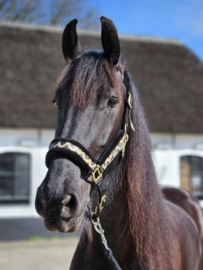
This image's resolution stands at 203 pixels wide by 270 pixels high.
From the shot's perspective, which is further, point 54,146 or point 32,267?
point 32,267

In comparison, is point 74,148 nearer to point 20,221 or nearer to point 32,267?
point 32,267

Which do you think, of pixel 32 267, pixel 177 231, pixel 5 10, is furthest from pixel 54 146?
pixel 5 10

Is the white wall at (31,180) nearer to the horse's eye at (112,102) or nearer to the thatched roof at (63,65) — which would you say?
the thatched roof at (63,65)

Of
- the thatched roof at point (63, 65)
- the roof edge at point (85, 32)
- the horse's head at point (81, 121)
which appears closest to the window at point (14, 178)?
the thatched roof at point (63, 65)

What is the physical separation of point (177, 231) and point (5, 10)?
49.8ft

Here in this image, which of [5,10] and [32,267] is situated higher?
[5,10]

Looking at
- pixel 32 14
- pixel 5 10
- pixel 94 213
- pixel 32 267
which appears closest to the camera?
pixel 94 213

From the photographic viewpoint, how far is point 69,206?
4.20 ft

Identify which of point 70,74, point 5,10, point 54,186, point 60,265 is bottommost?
point 60,265

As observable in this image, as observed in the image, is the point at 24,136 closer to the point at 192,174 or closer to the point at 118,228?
the point at 192,174

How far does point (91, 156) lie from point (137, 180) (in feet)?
1.28

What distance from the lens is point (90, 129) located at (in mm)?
1428

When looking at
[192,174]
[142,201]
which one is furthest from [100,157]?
[192,174]

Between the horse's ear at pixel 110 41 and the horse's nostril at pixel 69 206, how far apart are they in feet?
2.53
